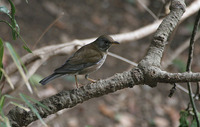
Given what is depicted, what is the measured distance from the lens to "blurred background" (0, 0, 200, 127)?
644 cm

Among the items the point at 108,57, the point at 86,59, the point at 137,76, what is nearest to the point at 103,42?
the point at 86,59

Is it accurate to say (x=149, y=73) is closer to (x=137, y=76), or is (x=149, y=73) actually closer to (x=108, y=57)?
(x=137, y=76)

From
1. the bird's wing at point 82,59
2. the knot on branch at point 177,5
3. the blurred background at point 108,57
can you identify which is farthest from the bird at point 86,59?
the blurred background at point 108,57

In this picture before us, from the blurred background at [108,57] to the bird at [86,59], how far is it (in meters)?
2.06

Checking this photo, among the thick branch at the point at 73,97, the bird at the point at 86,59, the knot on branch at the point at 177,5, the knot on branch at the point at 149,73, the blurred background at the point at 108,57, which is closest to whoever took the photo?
the thick branch at the point at 73,97

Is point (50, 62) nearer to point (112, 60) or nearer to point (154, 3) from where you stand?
point (112, 60)

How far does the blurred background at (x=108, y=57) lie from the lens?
6.44 metres

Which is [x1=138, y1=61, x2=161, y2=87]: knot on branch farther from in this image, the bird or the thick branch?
the bird

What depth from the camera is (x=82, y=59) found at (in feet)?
11.3

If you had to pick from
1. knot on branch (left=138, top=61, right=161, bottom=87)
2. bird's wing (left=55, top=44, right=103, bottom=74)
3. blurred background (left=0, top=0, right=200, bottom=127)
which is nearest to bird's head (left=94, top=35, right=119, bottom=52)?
bird's wing (left=55, top=44, right=103, bottom=74)

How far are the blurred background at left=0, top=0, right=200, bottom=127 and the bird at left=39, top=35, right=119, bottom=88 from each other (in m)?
2.06

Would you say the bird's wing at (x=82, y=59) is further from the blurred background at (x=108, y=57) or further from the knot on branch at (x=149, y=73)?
the blurred background at (x=108, y=57)

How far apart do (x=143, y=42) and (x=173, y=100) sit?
1994 millimetres

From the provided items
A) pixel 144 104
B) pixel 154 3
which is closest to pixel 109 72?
pixel 144 104
